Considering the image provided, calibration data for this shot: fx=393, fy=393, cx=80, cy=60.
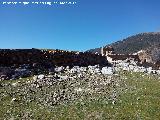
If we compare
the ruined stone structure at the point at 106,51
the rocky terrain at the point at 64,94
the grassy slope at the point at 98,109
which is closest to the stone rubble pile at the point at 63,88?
the rocky terrain at the point at 64,94

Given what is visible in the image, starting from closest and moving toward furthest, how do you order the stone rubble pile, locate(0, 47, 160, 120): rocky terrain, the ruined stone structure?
locate(0, 47, 160, 120): rocky terrain, the stone rubble pile, the ruined stone structure

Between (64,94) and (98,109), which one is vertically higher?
(64,94)

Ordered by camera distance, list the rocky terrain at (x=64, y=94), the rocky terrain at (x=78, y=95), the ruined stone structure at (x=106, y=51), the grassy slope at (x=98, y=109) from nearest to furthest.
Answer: the grassy slope at (x=98, y=109) < the rocky terrain at (x=78, y=95) < the rocky terrain at (x=64, y=94) < the ruined stone structure at (x=106, y=51)

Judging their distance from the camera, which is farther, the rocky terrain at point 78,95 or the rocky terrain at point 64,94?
the rocky terrain at point 64,94

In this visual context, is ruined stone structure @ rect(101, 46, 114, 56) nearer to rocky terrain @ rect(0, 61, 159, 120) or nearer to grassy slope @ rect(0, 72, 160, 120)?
rocky terrain @ rect(0, 61, 159, 120)

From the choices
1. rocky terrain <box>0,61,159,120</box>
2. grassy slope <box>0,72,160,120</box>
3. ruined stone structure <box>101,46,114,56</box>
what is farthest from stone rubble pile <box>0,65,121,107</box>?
ruined stone structure <box>101,46,114,56</box>

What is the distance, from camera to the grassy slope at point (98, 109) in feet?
84.2

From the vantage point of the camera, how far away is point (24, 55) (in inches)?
1976

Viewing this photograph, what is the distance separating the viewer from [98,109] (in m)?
27.0

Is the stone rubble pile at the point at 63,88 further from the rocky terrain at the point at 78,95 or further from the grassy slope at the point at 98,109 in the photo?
the grassy slope at the point at 98,109

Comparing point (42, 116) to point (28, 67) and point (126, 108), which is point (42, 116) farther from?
point (28, 67)

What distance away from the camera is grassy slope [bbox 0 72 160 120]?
2567cm

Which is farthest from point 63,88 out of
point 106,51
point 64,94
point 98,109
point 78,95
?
point 106,51

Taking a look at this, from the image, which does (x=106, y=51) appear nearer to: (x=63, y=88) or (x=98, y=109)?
(x=63, y=88)
